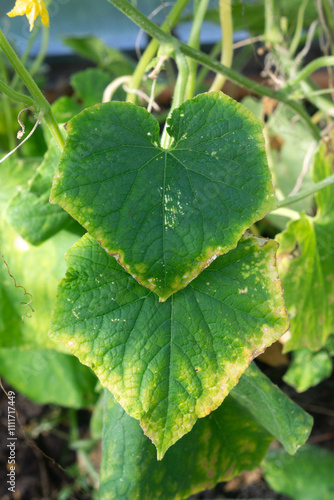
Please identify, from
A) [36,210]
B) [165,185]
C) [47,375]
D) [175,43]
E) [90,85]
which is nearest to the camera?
[165,185]

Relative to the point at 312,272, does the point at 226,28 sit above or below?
above

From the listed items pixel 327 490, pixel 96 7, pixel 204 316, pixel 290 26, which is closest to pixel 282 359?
pixel 327 490

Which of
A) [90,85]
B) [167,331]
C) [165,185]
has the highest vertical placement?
[90,85]

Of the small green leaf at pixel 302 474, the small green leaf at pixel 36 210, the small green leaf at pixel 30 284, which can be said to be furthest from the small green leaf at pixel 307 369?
the small green leaf at pixel 36 210

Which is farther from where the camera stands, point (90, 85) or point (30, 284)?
point (90, 85)

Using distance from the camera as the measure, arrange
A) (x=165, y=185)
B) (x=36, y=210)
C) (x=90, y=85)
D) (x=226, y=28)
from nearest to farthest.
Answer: (x=165, y=185)
(x=36, y=210)
(x=226, y=28)
(x=90, y=85)

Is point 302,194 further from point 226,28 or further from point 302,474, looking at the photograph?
point 302,474

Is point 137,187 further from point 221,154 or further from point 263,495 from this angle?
point 263,495

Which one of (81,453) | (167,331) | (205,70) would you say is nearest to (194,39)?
(205,70)
